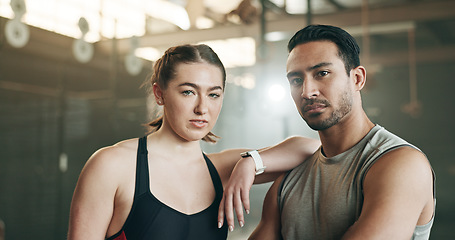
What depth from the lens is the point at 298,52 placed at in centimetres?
142

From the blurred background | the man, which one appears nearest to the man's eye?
the man

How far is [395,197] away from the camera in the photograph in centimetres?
113

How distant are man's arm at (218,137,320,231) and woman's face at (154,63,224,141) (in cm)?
19

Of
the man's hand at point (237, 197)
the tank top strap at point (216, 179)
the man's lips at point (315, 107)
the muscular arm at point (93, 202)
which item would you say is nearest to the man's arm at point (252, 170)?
the man's hand at point (237, 197)

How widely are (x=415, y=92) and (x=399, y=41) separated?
862mm

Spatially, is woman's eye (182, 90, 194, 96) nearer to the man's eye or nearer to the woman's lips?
the woman's lips

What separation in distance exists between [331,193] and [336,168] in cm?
8

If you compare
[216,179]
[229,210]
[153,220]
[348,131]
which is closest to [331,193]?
[348,131]

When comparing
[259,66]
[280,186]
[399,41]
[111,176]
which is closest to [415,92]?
[399,41]

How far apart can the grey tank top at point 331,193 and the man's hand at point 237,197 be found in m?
0.16

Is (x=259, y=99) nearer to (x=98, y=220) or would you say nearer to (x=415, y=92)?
(x=415, y=92)

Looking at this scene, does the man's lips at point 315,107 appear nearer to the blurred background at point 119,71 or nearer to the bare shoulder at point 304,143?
the bare shoulder at point 304,143

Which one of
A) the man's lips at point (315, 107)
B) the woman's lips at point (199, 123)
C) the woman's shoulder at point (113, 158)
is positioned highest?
the man's lips at point (315, 107)

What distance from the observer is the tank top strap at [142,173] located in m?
1.36
